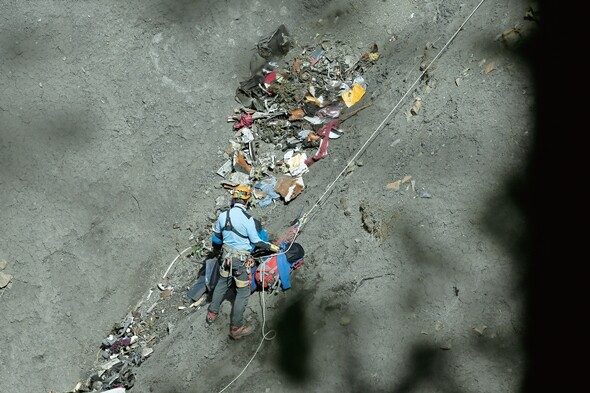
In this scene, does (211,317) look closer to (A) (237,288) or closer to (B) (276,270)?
(A) (237,288)

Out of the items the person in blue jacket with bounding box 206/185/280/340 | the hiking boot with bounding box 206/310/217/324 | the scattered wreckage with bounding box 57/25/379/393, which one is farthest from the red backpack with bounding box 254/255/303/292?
the scattered wreckage with bounding box 57/25/379/393

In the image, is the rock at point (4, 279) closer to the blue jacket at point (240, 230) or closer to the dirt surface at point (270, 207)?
the dirt surface at point (270, 207)

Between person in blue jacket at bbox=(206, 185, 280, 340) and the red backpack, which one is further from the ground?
person in blue jacket at bbox=(206, 185, 280, 340)

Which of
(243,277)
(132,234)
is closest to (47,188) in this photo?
(132,234)

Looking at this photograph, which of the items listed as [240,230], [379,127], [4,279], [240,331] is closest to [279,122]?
→ [379,127]

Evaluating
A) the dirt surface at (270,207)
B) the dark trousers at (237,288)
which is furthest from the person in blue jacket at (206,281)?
the dark trousers at (237,288)

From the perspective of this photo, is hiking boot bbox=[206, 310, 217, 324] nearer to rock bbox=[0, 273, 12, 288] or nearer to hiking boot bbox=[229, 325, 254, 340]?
hiking boot bbox=[229, 325, 254, 340]

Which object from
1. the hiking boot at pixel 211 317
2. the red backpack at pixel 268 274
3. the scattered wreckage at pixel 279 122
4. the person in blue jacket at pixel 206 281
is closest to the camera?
the red backpack at pixel 268 274
